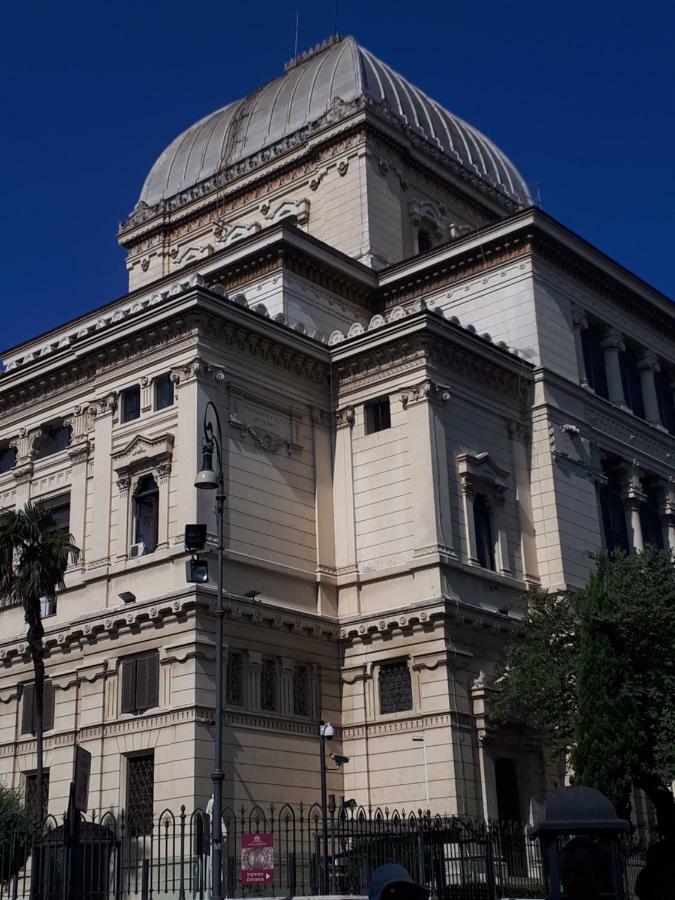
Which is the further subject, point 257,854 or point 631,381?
point 631,381

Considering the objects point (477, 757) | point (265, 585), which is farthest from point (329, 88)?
point (477, 757)

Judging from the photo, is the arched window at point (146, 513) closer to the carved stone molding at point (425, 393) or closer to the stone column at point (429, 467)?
the stone column at point (429, 467)

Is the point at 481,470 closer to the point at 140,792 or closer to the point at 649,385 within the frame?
the point at 649,385

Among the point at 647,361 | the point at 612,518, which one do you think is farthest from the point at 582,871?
the point at 647,361

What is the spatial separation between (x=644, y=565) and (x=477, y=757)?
688cm

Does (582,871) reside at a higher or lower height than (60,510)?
lower

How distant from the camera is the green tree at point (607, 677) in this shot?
28266 millimetres

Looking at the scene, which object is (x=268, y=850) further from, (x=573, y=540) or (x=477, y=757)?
(x=573, y=540)

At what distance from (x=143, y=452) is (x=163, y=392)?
1.90 metres

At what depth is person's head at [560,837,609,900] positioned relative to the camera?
25.3ft

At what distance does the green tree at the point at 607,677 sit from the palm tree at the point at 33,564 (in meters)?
12.3

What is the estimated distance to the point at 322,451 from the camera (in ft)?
125

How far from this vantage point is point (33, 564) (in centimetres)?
3262

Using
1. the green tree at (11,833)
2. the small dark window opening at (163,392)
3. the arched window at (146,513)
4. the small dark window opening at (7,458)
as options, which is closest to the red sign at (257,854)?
the green tree at (11,833)
